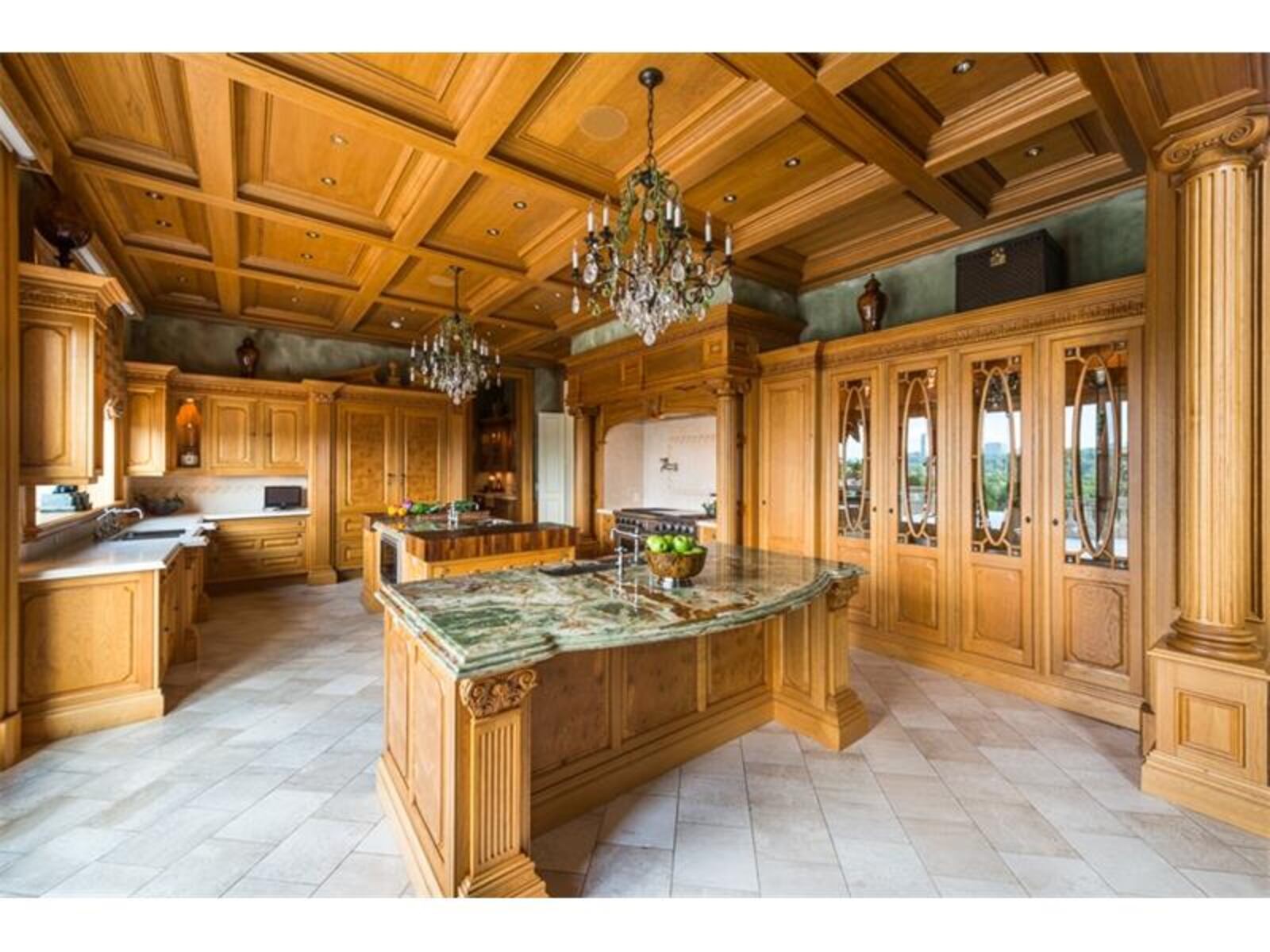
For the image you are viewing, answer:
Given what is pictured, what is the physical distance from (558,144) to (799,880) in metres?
3.70

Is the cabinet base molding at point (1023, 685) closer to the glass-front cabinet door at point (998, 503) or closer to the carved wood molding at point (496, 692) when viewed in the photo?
the glass-front cabinet door at point (998, 503)

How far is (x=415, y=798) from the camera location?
1.86m

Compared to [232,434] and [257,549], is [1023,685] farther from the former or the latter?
[232,434]

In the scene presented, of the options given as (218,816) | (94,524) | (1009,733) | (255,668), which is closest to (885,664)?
(1009,733)

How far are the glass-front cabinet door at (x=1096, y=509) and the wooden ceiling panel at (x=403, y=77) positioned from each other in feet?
11.8

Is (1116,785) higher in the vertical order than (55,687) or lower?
lower

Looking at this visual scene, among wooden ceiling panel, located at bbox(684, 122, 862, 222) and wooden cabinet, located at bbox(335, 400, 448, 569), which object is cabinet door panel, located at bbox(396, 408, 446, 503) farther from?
wooden ceiling panel, located at bbox(684, 122, 862, 222)

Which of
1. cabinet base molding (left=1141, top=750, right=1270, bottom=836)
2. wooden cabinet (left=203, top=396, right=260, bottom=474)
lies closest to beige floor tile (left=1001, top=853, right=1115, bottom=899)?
cabinet base molding (left=1141, top=750, right=1270, bottom=836)

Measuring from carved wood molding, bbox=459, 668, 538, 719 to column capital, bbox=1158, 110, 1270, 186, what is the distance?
10.8 feet

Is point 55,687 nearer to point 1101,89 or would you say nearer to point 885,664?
point 885,664

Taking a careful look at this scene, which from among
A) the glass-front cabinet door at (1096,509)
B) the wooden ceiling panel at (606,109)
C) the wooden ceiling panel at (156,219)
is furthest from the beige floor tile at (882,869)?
the wooden ceiling panel at (156,219)

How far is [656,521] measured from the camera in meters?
5.45

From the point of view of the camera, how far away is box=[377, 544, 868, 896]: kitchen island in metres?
1.54

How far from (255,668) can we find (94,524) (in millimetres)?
1780
